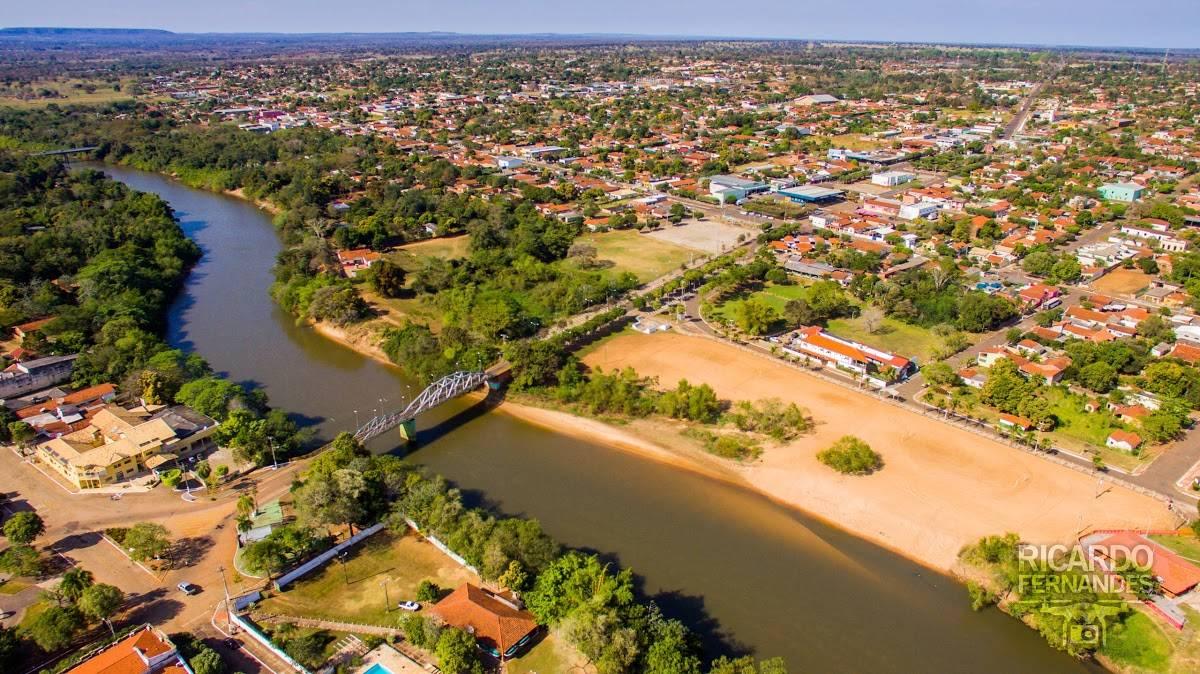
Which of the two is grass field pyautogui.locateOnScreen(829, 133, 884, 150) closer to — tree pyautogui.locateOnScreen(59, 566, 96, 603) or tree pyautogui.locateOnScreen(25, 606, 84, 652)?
tree pyautogui.locateOnScreen(59, 566, 96, 603)

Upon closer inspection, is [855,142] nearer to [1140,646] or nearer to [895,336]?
[895,336]

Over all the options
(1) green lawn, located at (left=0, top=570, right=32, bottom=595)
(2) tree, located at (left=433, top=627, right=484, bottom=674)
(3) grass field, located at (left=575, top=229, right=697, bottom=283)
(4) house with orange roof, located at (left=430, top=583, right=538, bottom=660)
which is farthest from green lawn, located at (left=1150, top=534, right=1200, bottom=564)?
(1) green lawn, located at (left=0, top=570, right=32, bottom=595)

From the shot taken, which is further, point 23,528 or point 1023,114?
point 1023,114

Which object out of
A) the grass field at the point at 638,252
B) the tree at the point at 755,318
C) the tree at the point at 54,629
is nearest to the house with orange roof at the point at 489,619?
the tree at the point at 54,629

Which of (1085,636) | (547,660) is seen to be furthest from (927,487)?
(547,660)

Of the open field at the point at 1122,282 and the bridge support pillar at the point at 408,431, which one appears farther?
the open field at the point at 1122,282

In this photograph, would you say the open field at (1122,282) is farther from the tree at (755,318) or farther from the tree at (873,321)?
the tree at (755,318)

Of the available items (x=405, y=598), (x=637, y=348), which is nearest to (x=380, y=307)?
(x=637, y=348)
